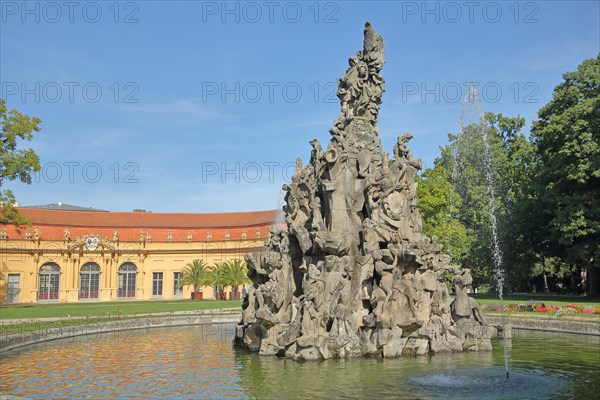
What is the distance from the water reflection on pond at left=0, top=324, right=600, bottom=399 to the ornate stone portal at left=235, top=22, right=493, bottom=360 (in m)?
0.79

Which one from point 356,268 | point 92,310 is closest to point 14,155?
point 92,310

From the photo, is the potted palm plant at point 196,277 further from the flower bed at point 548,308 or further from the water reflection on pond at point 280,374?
the water reflection on pond at point 280,374

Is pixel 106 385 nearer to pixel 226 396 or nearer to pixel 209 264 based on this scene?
pixel 226 396

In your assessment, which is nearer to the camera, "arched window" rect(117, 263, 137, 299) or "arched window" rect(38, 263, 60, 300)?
"arched window" rect(38, 263, 60, 300)

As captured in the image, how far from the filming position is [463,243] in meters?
49.0

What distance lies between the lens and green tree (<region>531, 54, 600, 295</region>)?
41344 millimetres

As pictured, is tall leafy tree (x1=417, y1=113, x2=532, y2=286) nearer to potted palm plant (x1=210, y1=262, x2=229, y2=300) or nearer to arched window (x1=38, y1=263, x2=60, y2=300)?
potted palm plant (x1=210, y1=262, x2=229, y2=300)

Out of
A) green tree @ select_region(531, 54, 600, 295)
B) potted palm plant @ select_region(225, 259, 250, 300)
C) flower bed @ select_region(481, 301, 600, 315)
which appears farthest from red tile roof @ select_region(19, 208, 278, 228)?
flower bed @ select_region(481, 301, 600, 315)

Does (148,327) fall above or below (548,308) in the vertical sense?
below

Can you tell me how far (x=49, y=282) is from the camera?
71.7 meters

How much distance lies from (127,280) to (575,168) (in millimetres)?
55826

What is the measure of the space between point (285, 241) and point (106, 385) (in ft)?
28.0

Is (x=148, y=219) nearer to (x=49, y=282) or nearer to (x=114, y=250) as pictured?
(x=114, y=250)

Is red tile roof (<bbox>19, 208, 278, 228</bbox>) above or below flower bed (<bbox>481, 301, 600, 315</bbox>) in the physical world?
above
